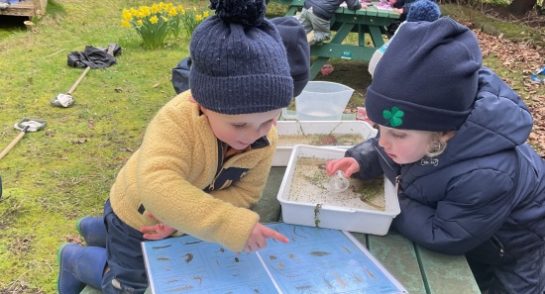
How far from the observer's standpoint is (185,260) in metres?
1.39

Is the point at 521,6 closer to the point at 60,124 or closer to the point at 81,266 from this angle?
the point at 60,124

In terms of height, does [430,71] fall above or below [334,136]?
above

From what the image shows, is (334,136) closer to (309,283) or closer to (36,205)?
(309,283)

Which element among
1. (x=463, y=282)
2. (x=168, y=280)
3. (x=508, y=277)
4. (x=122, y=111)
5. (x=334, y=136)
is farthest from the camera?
(x=122, y=111)

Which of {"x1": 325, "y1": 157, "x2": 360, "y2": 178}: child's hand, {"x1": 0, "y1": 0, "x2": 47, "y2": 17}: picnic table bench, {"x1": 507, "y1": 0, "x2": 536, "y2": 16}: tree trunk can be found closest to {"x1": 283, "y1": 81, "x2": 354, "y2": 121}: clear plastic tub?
{"x1": 325, "y1": 157, "x2": 360, "y2": 178}: child's hand

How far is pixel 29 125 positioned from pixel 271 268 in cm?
294

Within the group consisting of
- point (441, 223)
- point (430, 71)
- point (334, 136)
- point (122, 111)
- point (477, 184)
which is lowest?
point (122, 111)

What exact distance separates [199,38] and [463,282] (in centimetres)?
93

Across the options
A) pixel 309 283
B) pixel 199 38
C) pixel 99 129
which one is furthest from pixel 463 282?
pixel 99 129

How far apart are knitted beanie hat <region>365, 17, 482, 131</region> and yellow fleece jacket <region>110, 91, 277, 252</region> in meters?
0.40

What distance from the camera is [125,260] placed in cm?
167

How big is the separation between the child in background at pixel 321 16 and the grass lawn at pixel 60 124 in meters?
0.65

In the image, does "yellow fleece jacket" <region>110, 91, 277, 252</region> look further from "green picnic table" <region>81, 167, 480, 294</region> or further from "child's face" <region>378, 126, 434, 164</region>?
"child's face" <region>378, 126, 434, 164</region>

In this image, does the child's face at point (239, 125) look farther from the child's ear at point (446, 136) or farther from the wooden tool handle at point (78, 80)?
the wooden tool handle at point (78, 80)
